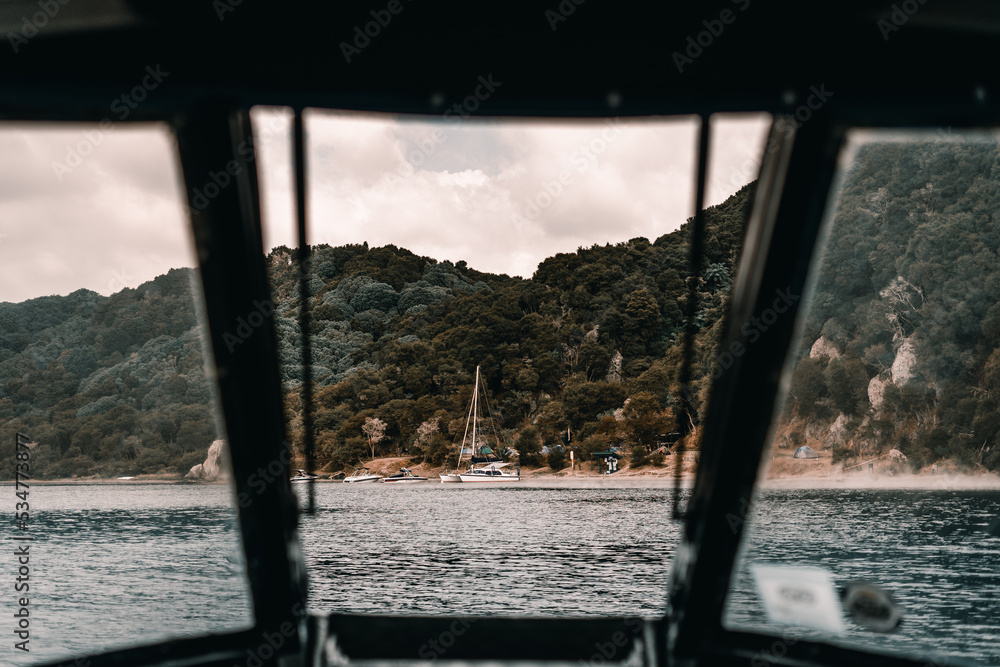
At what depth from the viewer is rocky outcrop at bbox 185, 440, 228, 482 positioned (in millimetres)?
1958

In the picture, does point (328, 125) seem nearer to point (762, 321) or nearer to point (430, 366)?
point (762, 321)

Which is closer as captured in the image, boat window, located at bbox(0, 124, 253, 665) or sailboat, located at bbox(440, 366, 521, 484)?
boat window, located at bbox(0, 124, 253, 665)

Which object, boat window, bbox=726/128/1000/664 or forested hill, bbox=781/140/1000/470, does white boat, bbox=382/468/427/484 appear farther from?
forested hill, bbox=781/140/1000/470

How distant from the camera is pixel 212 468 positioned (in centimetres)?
218

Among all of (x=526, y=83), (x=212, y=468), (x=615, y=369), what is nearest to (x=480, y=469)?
(x=615, y=369)

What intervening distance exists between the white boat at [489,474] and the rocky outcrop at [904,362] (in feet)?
88.9

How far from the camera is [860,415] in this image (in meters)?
2.98

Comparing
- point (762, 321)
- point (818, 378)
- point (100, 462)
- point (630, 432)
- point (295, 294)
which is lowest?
point (630, 432)

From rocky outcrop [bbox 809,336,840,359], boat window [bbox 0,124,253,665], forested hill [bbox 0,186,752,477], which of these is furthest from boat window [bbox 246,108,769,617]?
rocky outcrop [bbox 809,336,840,359]

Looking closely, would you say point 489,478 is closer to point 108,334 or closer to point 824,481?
point 824,481

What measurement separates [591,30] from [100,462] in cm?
268

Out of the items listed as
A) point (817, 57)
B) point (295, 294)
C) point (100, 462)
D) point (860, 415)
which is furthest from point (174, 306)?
point (860, 415)

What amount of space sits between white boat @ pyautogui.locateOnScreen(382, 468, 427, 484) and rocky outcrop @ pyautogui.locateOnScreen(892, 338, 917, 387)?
81.3ft

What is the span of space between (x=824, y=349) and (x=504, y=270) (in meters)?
3.96
